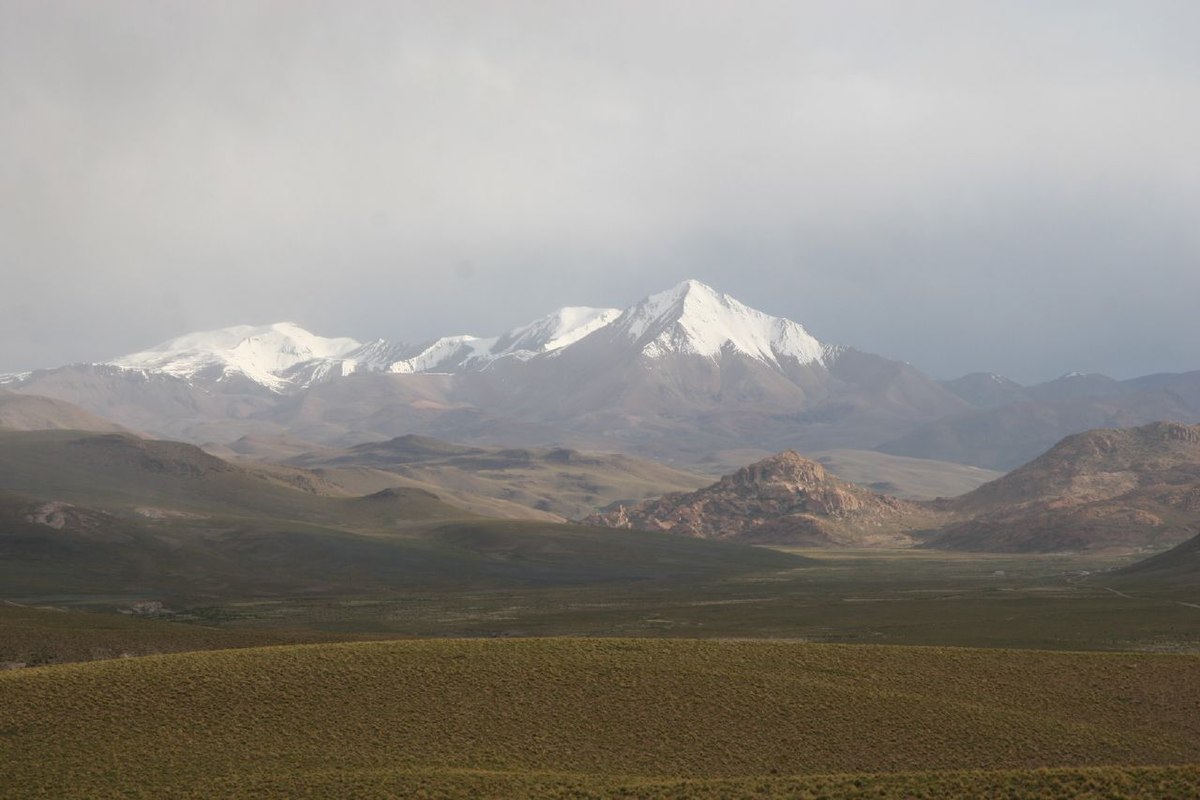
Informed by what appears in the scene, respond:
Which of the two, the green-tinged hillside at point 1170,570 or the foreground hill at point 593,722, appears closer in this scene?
the foreground hill at point 593,722

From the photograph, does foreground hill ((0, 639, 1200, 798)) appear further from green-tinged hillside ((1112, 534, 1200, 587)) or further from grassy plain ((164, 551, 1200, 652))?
green-tinged hillside ((1112, 534, 1200, 587))

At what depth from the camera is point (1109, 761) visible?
58.8 m

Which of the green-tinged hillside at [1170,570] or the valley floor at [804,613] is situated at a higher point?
the green-tinged hillside at [1170,570]

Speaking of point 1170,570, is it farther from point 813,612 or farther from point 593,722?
point 593,722

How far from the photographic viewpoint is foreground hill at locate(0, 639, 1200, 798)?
53.0 m

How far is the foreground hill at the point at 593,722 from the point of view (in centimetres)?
5297

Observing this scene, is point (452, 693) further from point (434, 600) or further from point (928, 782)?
point (434, 600)

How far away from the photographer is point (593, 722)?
210 feet

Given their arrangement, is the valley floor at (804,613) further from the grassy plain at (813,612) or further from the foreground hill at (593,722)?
the foreground hill at (593,722)

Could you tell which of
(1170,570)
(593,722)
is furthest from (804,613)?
(593,722)

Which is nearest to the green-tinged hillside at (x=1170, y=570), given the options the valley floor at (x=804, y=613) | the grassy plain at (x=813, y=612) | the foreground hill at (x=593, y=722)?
the valley floor at (x=804, y=613)

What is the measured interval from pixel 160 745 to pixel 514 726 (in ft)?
59.9

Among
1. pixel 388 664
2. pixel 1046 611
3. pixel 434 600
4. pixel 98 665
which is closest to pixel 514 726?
pixel 388 664

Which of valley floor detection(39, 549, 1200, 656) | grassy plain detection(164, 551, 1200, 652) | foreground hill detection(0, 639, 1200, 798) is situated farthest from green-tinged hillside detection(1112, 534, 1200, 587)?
foreground hill detection(0, 639, 1200, 798)
